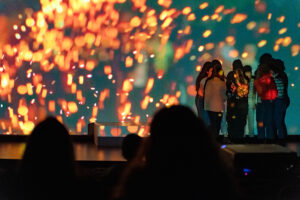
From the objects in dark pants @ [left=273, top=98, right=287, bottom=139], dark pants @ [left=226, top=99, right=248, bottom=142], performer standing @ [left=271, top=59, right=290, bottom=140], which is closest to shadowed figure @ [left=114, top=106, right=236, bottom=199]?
performer standing @ [left=271, top=59, right=290, bottom=140]

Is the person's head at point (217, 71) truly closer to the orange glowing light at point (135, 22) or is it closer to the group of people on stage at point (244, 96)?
the group of people on stage at point (244, 96)

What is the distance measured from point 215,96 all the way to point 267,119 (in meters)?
0.74

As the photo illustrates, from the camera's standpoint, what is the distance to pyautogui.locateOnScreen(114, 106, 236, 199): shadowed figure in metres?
1.47

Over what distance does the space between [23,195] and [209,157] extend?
74 centimetres

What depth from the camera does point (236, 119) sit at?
7.32 metres

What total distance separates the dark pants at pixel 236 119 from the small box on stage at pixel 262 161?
3.69 m

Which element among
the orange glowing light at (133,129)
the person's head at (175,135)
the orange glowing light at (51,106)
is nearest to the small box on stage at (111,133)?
the orange glowing light at (133,129)

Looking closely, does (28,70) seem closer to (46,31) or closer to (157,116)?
(46,31)

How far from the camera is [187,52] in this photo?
8.99m

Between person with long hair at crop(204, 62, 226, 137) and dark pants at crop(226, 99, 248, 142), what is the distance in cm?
47

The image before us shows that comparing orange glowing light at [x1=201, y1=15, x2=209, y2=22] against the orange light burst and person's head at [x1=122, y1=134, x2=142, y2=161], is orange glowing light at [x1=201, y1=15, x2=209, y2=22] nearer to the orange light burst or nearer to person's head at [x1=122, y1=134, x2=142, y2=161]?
the orange light burst

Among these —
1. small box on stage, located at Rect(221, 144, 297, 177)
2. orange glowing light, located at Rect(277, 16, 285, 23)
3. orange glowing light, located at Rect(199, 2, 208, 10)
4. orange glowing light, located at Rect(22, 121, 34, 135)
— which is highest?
orange glowing light, located at Rect(199, 2, 208, 10)

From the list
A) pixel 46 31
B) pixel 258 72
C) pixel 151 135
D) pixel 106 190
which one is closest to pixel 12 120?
pixel 46 31

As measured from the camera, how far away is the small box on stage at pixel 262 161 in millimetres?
3451
